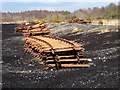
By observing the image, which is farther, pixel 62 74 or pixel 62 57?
pixel 62 57

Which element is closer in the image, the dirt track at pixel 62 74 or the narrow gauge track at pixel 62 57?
the dirt track at pixel 62 74

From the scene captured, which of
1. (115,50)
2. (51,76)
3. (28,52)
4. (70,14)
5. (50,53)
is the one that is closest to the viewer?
(51,76)

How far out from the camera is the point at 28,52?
2020 centimetres

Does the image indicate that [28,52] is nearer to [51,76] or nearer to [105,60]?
[105,60]

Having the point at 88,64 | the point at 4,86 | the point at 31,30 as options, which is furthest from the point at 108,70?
the point at 31,30

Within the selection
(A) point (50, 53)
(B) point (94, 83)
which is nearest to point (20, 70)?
(A) point (50, 53)

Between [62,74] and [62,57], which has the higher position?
[62,57]

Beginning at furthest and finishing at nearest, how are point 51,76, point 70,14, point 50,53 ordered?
point 70,14 < point 50,53 < point 51,76

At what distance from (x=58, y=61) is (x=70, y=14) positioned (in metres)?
79.7

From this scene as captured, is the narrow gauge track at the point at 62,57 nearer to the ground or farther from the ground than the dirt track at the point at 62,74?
farther from the ground

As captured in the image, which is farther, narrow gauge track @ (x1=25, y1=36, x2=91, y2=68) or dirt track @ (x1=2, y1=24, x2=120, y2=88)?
narrow gauge track @ (x1=25, y1=36, x2=91, y2=68)

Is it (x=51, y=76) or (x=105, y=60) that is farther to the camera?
(x=105, y=60)

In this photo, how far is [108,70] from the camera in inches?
529

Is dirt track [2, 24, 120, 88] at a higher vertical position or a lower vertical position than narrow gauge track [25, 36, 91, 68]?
lower
